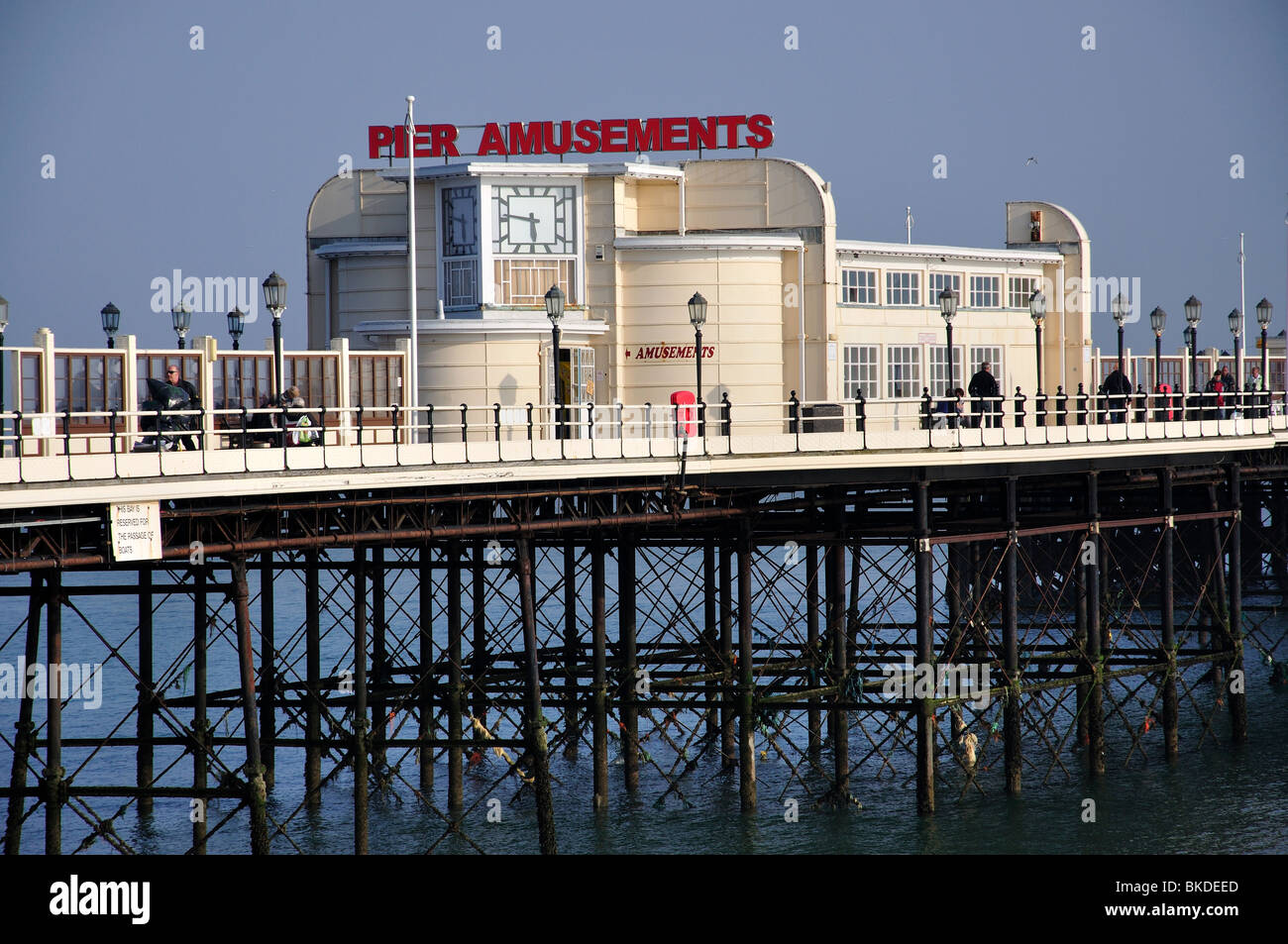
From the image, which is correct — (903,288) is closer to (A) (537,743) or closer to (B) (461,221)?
(B) (461,221)

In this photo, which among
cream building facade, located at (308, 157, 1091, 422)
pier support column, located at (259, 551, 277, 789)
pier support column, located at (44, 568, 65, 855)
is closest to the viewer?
pier support column, located at (44, 568, 65, 855)

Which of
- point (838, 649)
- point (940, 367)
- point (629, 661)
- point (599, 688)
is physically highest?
point (940, 367)

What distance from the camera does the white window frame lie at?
45.3 meters

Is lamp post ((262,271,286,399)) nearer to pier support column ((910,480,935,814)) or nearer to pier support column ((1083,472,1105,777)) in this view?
pier support column ((910,480,935,814))

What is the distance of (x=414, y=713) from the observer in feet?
146

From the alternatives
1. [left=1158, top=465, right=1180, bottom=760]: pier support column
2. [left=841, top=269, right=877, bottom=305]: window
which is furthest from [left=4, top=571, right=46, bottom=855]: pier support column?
[left=1158, top=465, right=1180, bottom=760]: pier support column

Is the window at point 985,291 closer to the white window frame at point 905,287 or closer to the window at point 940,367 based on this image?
the window at point 940,367

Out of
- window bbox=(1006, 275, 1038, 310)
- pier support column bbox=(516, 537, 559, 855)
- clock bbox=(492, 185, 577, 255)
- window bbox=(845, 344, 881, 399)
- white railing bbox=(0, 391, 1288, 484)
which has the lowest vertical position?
pier support column bbox=(516, 537, 559, 855)

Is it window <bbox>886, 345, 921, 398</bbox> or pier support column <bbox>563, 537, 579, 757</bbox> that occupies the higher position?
window <bbox>886, 345, 921, 398</bbox>

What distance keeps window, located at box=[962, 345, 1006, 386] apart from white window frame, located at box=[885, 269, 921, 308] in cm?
274

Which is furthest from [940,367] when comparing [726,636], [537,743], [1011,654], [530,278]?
[537,743]

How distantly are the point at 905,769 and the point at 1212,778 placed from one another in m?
6.24

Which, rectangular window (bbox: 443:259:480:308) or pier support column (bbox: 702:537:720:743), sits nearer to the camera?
pier support column (bbox: 702:537:720:743)

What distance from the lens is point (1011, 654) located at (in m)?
34.5
